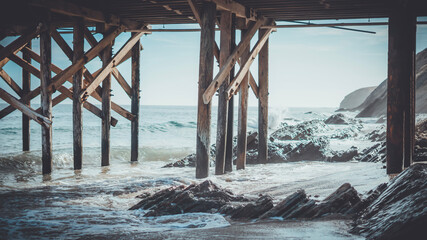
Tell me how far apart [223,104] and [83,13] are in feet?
11.8

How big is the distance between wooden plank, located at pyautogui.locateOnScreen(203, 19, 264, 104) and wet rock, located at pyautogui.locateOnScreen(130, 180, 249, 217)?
5.66 feet

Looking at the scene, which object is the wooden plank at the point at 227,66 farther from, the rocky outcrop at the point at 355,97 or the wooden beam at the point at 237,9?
the rocky outcrop at the point at 355,97

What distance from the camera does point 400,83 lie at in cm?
599

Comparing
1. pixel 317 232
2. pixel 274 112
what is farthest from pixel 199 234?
pixel 274 112

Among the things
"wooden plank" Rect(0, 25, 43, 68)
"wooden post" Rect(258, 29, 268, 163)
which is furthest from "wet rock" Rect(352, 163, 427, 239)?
"wooden plank" Rect(0, 25, 43, 68)

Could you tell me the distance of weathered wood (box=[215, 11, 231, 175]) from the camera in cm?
705

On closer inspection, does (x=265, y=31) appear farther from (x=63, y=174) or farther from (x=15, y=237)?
(x=15, y=237)

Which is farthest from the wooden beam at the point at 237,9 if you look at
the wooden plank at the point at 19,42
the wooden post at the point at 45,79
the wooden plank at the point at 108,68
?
the wooden plank at the point at 19,42

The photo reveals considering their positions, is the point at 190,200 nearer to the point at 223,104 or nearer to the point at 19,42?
the point at 223,104

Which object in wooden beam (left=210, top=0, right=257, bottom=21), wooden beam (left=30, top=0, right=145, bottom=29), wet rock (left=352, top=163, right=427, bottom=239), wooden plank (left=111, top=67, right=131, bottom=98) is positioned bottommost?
wet rock (left=352, top=163, right=427, bottom=239)

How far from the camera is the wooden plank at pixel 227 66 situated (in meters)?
6.27

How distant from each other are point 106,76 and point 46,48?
1462mm

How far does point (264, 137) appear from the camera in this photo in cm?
892

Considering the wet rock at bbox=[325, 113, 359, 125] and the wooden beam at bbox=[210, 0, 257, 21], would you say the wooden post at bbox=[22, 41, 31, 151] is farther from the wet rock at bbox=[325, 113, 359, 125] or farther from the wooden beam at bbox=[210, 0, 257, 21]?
the wet rock at bbox=[325, 113, 359, 125]
